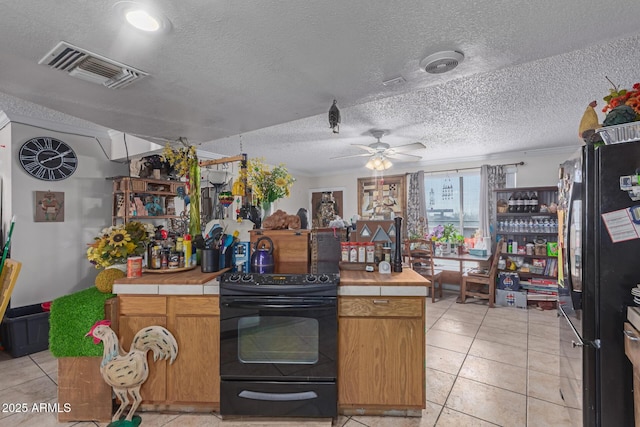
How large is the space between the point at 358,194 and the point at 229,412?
5508mm

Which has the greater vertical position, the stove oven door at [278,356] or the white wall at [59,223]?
the white wall at [59,223]

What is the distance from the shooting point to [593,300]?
1.49 m

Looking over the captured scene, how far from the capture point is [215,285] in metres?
1.91

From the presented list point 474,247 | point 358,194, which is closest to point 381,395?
point 474,247

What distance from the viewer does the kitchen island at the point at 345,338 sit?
188cm

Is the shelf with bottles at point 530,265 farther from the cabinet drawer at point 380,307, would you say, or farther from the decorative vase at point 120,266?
the decorative vase at point 120,266

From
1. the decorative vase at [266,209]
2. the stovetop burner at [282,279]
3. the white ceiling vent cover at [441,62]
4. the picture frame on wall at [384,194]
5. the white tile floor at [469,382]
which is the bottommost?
the white tile floor at [469,382]

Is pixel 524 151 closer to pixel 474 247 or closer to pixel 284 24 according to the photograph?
pixel 474 247

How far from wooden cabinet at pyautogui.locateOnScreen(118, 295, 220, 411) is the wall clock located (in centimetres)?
238

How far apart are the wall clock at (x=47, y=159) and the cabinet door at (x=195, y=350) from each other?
265 centimetres

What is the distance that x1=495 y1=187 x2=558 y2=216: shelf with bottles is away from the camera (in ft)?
14.8

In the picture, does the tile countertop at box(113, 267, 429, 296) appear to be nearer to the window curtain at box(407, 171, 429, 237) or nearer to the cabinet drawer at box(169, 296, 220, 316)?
the cabinet drawer at box(169, 296, 220, 316)

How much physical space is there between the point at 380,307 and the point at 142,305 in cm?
158

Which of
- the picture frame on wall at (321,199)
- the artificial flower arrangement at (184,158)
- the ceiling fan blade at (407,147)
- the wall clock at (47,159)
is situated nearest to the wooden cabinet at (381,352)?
the artificial flower arrangement at (184,158)
